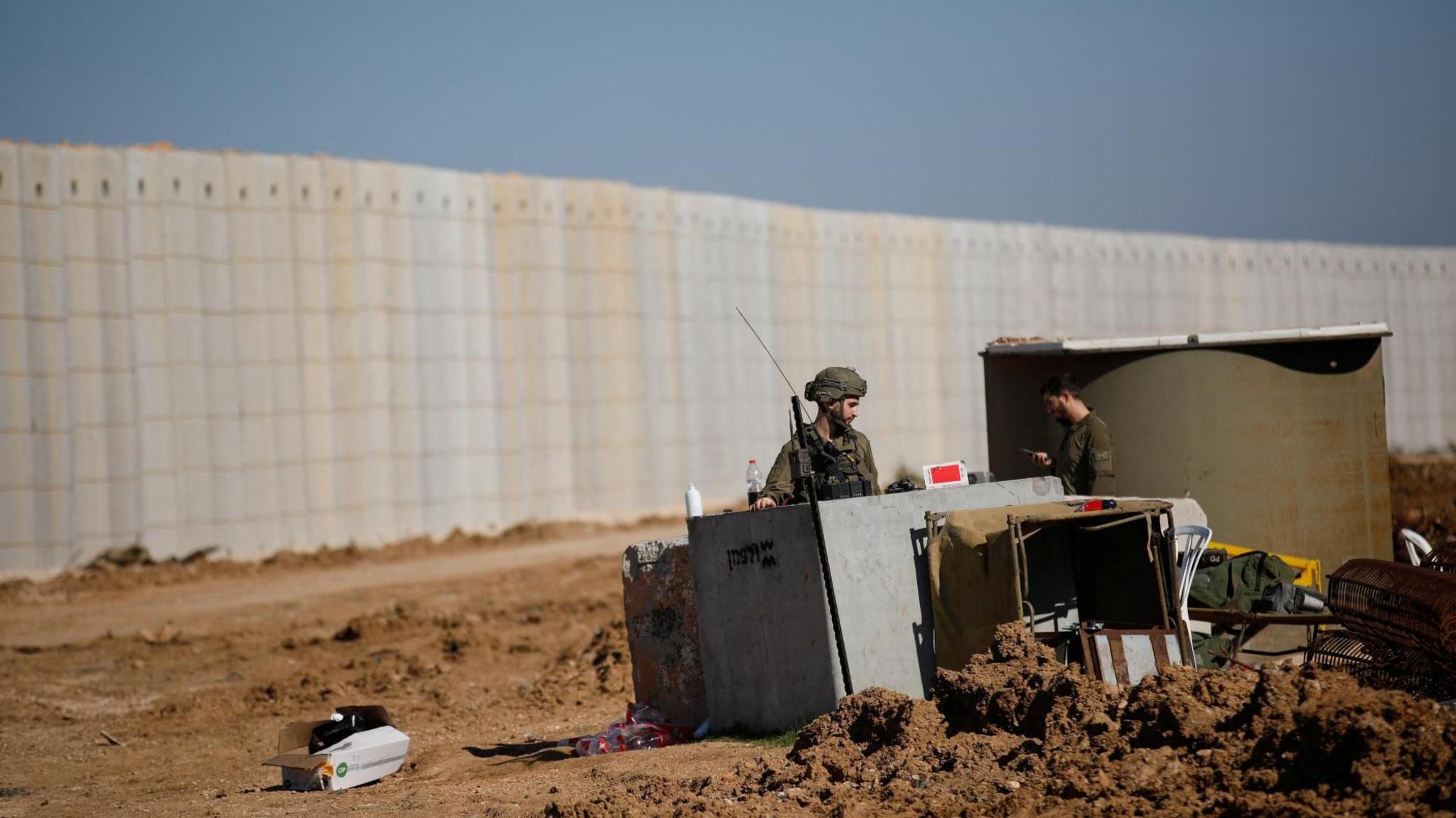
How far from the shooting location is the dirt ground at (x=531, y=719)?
15.5 feet

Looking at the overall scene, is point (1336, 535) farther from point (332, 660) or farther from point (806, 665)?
point (332, 660)

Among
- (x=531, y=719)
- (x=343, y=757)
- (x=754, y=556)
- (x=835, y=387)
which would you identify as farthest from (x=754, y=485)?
(x=531, y=719)

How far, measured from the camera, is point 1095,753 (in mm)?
5156

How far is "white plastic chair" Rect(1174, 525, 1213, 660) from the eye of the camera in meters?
6.88

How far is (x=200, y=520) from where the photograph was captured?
17156 mm

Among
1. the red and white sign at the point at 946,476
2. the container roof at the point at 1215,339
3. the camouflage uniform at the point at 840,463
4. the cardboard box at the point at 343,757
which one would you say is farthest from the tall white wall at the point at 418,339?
the red and white sign at the point at 946,476

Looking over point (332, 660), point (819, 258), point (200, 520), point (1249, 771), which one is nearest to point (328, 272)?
point (200, 520)

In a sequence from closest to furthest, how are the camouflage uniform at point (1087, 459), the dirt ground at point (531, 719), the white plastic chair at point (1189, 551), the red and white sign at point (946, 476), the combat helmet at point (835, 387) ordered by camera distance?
the dirt ground at point (531, 719)
the red and white sign at point (946, 476)
the white plastic chair at point (1189, 551)
the combat helmet at point (835, 387)
the camouflage uniform at point (1087, 459)

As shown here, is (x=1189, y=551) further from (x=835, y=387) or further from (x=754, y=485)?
(x=754, y=485)

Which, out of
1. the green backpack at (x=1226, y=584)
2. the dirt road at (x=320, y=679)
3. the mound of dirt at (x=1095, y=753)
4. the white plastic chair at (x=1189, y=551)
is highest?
the white plastic chair at (x=1189, y=551)

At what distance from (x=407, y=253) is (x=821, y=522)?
45.7 feet

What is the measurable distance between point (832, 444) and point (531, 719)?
356 cm

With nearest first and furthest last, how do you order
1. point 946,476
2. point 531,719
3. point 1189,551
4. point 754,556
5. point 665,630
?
1. point 946,476
2. point 754,556
3. point 1189,551
4. point 665,630
5. point 531,719

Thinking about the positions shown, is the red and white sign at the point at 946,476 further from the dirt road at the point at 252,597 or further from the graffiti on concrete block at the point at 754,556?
the dirt road at the point at 252,597
